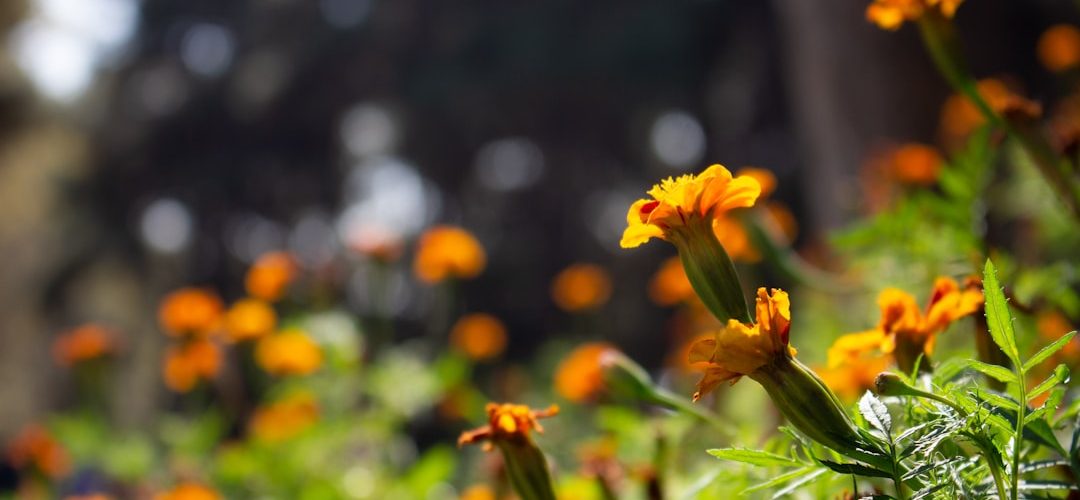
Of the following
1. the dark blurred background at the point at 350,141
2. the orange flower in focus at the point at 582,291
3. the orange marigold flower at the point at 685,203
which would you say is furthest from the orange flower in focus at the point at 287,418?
the dark blurred background at the point at 350,141

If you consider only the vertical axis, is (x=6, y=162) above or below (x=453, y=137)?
above

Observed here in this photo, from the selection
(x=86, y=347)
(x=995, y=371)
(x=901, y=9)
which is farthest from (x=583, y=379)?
(x=86, y=347)

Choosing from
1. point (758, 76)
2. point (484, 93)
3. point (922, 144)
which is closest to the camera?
point (922, 144)

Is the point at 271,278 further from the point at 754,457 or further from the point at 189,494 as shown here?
→ the point at 754,457

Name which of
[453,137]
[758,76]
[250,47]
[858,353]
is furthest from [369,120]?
[858,353]

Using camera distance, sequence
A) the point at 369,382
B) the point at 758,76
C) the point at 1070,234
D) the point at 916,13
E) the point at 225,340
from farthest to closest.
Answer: the point at 758,76 → the point at 225,340 → the point at 369,382 → the point at 1070,234 → the point at 916,13

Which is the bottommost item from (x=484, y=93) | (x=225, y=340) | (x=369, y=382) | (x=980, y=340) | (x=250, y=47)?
(x=980, y=340)

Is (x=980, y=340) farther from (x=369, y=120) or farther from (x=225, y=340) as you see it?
(x=369, y=120)
